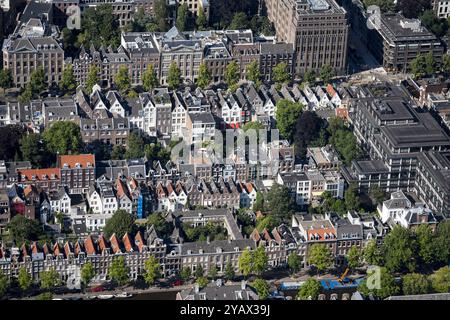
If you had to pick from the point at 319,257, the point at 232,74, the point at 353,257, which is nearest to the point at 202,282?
the point at 319,257

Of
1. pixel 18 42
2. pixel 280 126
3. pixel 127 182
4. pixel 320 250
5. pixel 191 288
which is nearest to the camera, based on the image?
pixel 191 288

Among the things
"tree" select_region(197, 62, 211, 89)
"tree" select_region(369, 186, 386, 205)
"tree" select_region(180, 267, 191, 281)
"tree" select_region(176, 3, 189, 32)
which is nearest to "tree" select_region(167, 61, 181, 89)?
"tree" select_region(197, 62, 211, 89)

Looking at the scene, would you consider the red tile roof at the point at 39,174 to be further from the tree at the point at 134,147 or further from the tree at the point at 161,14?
the tree at the point at 161,14

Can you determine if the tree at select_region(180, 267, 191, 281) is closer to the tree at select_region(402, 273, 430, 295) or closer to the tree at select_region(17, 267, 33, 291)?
the tree at select_region(17, 267, 33, 291)

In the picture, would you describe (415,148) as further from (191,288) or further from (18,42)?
(18,42)

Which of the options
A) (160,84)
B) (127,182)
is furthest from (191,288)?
(160,84)

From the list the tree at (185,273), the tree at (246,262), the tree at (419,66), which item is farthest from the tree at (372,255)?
the tree at (419,66)
